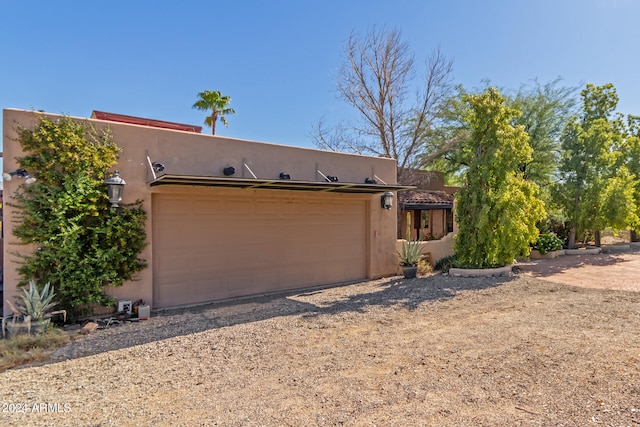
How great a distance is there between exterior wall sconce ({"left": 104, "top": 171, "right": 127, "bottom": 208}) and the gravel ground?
2281mm

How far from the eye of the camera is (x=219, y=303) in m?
8.12

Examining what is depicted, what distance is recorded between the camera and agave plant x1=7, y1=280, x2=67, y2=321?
564 centimetres

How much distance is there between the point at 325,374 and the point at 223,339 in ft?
6.80

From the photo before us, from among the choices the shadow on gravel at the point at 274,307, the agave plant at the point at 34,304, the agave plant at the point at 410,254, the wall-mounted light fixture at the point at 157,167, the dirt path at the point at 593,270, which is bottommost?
the shadow on gravel at the point at 274,307

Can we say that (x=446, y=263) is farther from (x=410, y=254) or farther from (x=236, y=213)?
(x=236, y=213)

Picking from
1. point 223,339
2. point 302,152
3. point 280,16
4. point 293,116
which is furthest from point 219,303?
point 293,116

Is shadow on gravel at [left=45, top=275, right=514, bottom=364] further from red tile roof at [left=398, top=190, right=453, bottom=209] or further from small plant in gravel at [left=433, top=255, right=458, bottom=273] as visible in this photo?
red tile roof at [left=398, top=190, right=453, bottom=209]

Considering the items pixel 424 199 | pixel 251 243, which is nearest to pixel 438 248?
pixel 424 199

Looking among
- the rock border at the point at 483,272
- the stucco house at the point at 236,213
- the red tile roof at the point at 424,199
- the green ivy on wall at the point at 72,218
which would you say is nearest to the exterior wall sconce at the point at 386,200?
the stucco house at the point at 236,213

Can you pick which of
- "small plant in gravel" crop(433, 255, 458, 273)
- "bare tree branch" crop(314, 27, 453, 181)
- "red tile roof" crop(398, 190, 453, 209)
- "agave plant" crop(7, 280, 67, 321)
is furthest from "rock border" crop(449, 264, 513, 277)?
"agave plant" crop(7, 280, 67, 321)

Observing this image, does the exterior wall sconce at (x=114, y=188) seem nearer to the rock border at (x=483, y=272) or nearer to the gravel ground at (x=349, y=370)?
the gravel ground at (x=349, y=370)

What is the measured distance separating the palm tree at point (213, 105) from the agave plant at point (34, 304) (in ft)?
59.4

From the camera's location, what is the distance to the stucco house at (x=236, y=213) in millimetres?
7086

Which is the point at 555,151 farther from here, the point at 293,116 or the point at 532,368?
the point at 532,368
